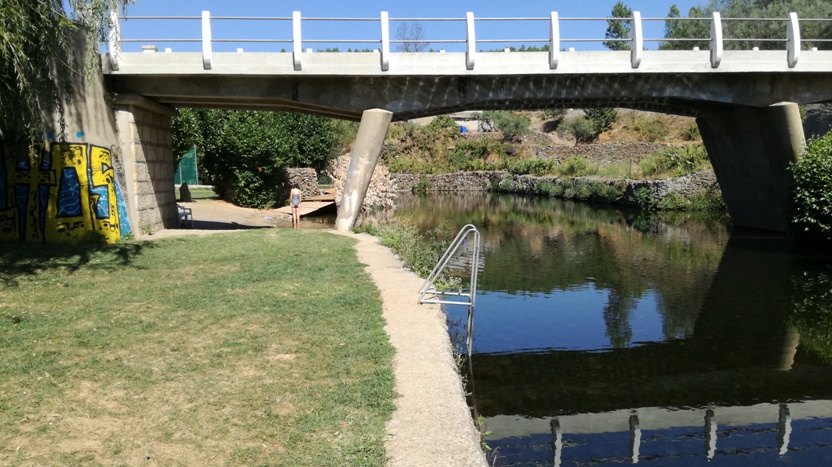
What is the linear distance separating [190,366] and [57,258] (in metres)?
7.71

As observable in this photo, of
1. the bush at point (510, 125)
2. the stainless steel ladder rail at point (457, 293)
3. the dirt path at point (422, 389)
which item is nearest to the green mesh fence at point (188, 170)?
the bush at point (510, 125)

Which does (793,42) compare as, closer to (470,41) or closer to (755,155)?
(755,155)

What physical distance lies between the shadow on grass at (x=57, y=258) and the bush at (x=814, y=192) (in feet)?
55.9

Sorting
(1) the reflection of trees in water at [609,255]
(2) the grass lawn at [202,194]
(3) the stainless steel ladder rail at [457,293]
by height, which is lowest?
(1) the reflection of trees in water at [609,255]

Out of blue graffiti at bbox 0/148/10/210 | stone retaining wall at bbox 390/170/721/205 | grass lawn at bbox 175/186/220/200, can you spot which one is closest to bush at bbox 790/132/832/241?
stone retaining wall at bbox 390/170/721/205

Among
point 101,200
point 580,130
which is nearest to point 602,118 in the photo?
point 580,130

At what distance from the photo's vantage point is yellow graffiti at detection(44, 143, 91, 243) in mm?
15234

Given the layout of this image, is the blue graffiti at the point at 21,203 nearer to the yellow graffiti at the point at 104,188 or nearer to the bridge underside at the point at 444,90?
the yellow graffiti at the point at 104,188

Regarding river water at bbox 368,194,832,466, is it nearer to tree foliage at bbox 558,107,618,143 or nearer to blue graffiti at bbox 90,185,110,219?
blue graffiti at bbox 90,185,110,219

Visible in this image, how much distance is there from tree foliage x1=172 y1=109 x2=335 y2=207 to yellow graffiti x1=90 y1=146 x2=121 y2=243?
15.6 m

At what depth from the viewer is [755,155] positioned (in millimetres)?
22594

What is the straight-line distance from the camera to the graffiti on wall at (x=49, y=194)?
15.0 metres

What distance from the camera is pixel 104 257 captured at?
44.6 ft

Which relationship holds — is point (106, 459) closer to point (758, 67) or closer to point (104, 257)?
point (104, 257)
